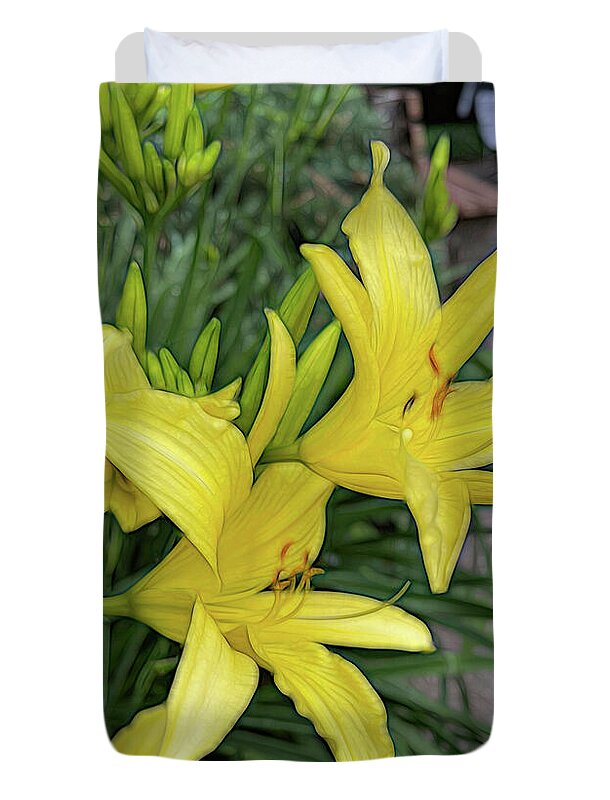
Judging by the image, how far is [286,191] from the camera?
1.92m

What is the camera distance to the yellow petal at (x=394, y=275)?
75.7 inches

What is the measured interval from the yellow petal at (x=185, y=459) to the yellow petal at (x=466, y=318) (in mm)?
375

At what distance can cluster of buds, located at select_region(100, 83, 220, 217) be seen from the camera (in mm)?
1896

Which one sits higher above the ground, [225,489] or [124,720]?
[225,489]

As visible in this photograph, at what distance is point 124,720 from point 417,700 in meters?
0.51

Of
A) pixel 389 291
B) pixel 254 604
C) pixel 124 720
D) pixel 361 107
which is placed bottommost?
pixel 124 720

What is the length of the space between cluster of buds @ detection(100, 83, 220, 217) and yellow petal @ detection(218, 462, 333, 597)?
49 cm

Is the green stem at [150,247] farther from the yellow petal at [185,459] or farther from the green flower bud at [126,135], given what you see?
the yellow petal at [185,459]

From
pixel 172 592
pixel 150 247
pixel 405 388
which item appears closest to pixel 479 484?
pixel 405 388

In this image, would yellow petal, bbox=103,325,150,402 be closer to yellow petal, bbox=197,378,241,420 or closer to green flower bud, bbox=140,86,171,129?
yellow petal, bbox=197,378,241,420

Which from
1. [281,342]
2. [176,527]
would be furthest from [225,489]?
[281,342]

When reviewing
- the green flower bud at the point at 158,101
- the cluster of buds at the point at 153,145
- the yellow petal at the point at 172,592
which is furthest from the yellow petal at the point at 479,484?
the green flower bud at the point at 158,101

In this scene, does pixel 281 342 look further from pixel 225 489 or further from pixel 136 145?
pixel 136 145

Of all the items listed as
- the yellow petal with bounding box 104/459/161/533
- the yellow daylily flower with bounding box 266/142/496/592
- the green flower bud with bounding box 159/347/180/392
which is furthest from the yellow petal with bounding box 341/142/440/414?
the yellow petal with bounding box 104/459/161/533
